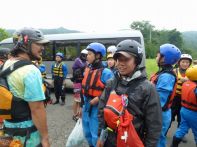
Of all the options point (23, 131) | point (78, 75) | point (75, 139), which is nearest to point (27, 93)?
point (23, 131)

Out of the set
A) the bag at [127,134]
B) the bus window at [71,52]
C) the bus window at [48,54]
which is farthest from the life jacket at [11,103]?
the bus window at [48,54]

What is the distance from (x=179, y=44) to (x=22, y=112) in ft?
271

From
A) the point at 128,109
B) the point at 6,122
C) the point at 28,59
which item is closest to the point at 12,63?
the point at 28,59

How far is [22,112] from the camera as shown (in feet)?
8.30

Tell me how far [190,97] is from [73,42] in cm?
951

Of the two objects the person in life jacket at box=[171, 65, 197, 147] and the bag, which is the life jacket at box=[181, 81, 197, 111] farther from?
the bag

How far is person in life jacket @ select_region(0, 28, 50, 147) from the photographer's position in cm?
245

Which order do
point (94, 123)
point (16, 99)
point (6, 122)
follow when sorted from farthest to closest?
point (94, 123) < point (6, 122) < point (16, 99)

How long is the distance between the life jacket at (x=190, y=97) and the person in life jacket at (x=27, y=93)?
2.99m

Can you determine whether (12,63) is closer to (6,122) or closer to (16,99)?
(16,99)

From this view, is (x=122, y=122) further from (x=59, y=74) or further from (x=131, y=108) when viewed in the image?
(x=59, y=74)

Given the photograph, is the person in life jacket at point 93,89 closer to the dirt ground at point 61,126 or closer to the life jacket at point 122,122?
the dirt ground at point 61,126

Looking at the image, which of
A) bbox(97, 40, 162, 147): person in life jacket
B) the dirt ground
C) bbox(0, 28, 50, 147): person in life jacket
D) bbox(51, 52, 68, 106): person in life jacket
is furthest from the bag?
bbox(51, 52, 68, 106): person in life jacket

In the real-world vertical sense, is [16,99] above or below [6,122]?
above
